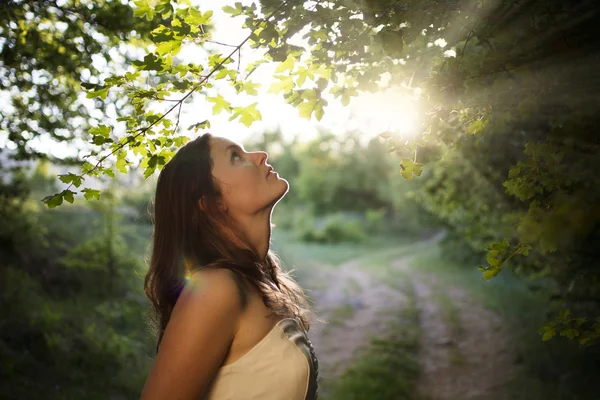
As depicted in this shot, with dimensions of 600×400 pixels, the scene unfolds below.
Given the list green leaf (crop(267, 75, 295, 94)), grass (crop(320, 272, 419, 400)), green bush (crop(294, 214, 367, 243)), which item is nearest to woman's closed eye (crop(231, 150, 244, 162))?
green leaf (crop(267, 75, 295, 94))

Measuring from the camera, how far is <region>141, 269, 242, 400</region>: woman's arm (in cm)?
159

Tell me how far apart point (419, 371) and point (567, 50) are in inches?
211

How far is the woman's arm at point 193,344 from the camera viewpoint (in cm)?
159

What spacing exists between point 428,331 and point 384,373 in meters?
2.69

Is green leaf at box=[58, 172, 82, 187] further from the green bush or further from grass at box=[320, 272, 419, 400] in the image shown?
the green bush

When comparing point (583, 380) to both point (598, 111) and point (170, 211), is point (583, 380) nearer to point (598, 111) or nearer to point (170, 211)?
point (598, 111)

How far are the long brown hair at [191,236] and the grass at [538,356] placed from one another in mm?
4208

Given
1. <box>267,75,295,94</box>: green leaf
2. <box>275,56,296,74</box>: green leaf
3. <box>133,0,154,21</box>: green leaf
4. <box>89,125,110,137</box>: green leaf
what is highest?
<box>133,0,154,21</box>: green leaf

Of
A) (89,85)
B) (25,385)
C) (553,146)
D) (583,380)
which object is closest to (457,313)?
(583,380)

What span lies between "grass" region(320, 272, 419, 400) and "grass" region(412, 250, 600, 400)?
1.25 meters

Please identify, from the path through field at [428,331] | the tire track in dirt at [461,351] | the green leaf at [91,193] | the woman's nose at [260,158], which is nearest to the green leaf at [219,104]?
the woman's nose at [260,158]

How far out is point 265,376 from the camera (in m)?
→ 1.74

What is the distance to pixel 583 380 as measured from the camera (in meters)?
4.90

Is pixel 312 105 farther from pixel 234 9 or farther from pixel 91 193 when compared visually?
pixel 91 193
